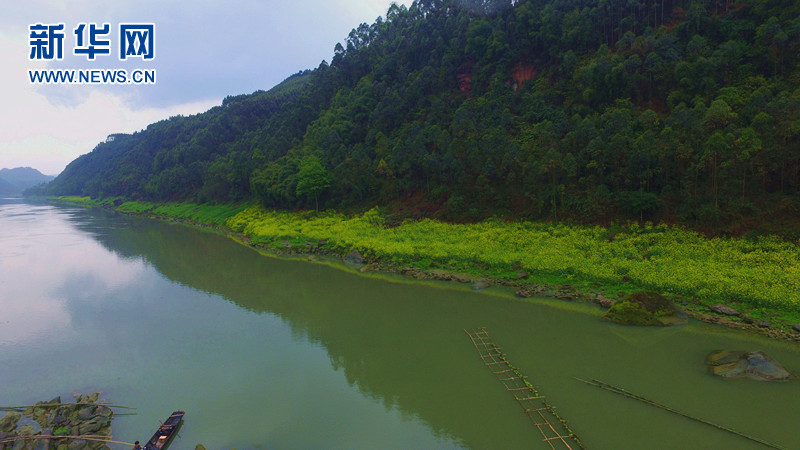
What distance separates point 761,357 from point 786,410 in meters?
2.25

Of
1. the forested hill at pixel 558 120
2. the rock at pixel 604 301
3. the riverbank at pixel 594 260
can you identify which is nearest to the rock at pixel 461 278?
the riverbank at pixel 594 260

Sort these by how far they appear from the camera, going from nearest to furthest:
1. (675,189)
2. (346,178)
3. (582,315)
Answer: (582,315) < (675,189) < (346,178)

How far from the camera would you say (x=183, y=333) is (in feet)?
64.8

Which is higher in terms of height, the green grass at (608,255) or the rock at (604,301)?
the green grass at (608,255)

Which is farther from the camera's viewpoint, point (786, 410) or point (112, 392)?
point (112, 392)

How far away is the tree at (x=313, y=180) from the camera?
48.5 m

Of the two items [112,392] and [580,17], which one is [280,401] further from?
[580,17]

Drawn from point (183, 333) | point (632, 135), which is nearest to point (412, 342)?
point (183, 333)

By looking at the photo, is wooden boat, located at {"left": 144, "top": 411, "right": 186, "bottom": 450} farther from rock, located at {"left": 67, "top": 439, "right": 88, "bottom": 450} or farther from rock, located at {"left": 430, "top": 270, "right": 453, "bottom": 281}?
rock, located at {"left": 430, "top": 270, "right": 453, "bottom": 281}

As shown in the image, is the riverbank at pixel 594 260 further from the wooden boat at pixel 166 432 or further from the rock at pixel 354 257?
the wooden boat at pixel 166 432

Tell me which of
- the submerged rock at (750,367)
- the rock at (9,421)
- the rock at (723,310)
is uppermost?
the rock at (723,310)

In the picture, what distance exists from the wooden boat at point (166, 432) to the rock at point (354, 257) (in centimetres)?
1983

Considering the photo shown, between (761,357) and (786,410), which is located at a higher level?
(761,357)

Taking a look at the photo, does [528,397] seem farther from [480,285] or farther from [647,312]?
[480,285]
